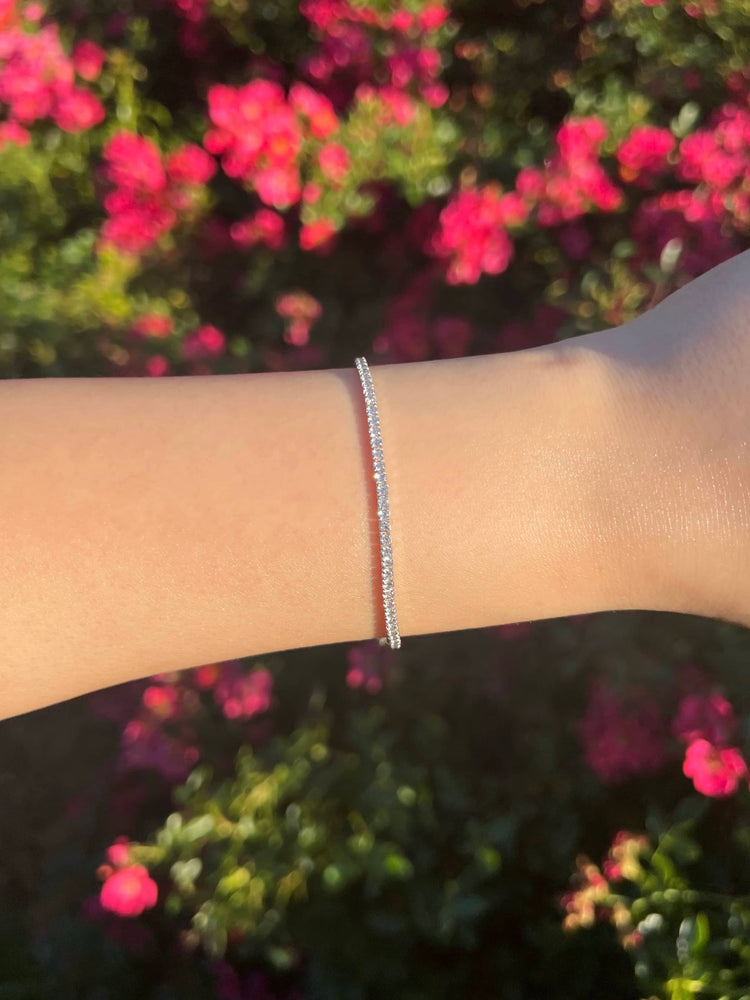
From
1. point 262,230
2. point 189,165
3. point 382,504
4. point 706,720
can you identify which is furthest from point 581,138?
point 706,720

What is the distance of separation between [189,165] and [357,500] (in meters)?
1.38

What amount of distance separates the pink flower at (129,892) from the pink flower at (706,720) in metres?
1.26

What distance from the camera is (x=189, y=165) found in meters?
2.04

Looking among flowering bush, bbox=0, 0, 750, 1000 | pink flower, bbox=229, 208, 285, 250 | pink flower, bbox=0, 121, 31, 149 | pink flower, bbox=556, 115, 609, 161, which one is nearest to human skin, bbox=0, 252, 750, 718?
flowering bush, bbox=0, 0, 750, 1000

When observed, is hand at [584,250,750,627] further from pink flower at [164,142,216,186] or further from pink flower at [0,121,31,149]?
pink flower at [0,121,31,149]

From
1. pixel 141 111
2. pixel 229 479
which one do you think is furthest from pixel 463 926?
pixel 141 111

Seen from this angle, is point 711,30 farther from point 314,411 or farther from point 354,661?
point 354,661

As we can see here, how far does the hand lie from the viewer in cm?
117

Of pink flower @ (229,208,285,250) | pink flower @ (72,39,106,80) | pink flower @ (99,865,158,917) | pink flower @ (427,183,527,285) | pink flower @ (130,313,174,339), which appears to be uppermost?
pink flower @ (72,39,106,80)

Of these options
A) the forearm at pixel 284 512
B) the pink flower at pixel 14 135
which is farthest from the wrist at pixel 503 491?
the pink flower at pixel 14 135

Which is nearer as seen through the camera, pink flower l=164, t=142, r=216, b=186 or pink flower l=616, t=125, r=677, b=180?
pink flower l=616, t=125, r=677, b=180

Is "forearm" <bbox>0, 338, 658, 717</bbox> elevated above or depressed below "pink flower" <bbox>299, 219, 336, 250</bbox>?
below

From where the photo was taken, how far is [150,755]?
77.6 inches

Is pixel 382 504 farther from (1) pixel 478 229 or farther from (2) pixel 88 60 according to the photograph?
(2) pixel 88 60
